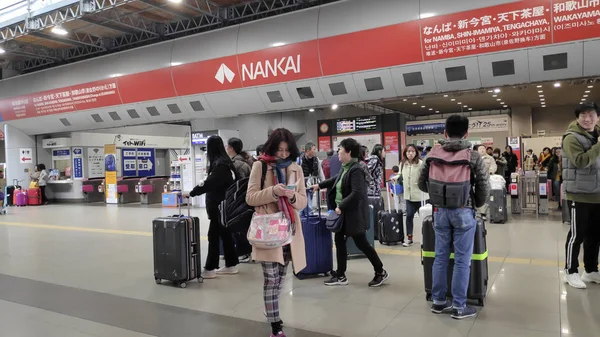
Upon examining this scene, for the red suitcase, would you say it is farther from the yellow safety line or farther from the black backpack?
the black backpack

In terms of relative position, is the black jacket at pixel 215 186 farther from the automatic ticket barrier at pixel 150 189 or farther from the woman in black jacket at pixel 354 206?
the automatic ticket barrier at pixel 150 189

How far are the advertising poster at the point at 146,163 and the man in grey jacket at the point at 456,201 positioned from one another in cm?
1728

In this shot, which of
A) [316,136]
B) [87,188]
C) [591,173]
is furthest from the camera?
[316,136]

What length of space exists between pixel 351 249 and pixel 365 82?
3.74m

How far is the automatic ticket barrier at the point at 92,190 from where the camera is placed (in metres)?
15.9

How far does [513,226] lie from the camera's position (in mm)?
7344

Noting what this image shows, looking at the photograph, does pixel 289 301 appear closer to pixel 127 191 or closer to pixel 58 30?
pixel 58 30

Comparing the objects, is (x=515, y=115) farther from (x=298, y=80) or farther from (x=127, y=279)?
(x=127, y=279)

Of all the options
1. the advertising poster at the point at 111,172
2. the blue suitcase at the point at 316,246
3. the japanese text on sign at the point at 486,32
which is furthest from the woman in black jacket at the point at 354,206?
the advertising poster at the point at 111,172

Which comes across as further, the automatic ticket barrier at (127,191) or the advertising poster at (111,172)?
the automatic ticket barrier at (127,191)

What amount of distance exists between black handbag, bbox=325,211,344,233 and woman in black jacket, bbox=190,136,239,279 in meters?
1.25

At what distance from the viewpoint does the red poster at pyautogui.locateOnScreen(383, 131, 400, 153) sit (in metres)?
17.9

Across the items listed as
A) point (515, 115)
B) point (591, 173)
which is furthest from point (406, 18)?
point (515, 115)

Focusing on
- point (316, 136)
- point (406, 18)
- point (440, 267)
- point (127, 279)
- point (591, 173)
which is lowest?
point (127, 279)
